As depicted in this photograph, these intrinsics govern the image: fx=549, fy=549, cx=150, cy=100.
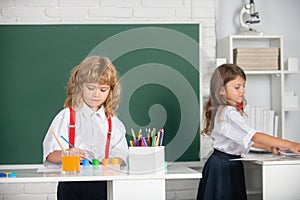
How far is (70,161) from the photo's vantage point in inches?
86.5

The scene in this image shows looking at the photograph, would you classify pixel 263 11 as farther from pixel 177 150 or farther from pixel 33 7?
pixel 33 7

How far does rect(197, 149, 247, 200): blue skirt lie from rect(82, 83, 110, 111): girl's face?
88cm

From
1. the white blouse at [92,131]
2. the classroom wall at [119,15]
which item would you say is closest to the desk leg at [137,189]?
the white blouse at [92,131]

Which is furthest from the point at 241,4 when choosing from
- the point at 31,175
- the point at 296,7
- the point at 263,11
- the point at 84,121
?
the point at 31,175

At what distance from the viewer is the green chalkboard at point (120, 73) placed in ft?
12.1

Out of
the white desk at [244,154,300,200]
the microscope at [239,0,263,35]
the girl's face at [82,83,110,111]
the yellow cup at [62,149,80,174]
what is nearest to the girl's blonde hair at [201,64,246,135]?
the white desk at [244,154,300,200]

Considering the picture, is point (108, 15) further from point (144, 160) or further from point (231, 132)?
point (144, 160)

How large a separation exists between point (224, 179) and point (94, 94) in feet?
3.24

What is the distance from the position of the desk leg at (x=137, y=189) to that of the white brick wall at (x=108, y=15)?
1653 millimetres

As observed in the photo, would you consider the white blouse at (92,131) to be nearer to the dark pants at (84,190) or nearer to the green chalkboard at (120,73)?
the dark pants at (84,190)

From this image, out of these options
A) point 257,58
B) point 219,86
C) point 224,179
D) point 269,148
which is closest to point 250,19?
point 257,58

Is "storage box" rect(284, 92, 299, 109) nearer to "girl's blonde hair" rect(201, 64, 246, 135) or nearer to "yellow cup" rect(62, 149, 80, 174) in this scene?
"girl's blonde hair" rect(201, 64, 246, 135)

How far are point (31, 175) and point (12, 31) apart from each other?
1.74m

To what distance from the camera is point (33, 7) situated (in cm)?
371
